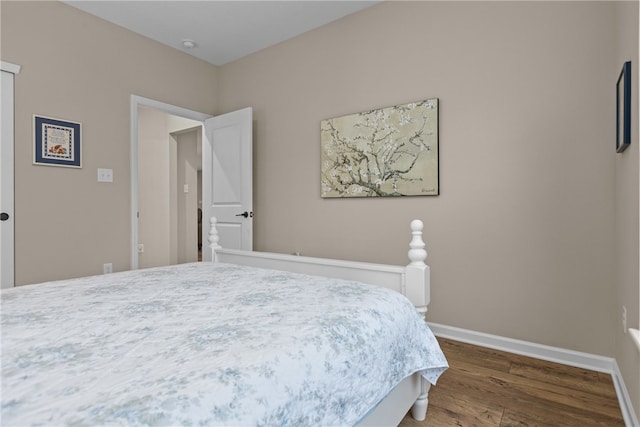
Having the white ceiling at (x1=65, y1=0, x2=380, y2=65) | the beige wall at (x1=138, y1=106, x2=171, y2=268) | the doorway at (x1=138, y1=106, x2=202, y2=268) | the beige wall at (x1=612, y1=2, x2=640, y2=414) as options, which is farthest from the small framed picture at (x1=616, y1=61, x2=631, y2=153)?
the beige wall at (x1=138, y1=106, x2=171, y2=268)

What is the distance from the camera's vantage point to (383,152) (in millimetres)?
2826

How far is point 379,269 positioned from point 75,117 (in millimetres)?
2978

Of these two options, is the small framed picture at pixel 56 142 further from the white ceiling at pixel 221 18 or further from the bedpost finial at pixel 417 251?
the bedpost finial at pixel 417 251

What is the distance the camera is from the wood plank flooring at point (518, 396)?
1548 millimetres

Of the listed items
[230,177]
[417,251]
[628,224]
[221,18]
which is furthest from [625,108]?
[230,177]

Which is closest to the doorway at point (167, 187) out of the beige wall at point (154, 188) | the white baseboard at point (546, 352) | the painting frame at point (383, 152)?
the beige wall at point (154, 188)

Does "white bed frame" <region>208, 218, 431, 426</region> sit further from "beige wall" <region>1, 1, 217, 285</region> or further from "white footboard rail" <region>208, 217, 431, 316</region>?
"beige wall" <region>1, 1, 217, 285</region>

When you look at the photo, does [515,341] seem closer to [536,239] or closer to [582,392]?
[582,392]

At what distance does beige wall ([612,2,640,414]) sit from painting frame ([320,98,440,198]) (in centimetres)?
106

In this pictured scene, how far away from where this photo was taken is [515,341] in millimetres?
2301

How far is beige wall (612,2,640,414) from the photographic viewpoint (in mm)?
1444

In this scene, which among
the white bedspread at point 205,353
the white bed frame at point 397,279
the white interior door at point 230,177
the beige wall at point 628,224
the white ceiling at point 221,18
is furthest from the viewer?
the white interior door at point 230,177

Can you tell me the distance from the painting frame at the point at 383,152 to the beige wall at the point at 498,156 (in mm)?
81

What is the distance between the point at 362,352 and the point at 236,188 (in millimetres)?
2919
